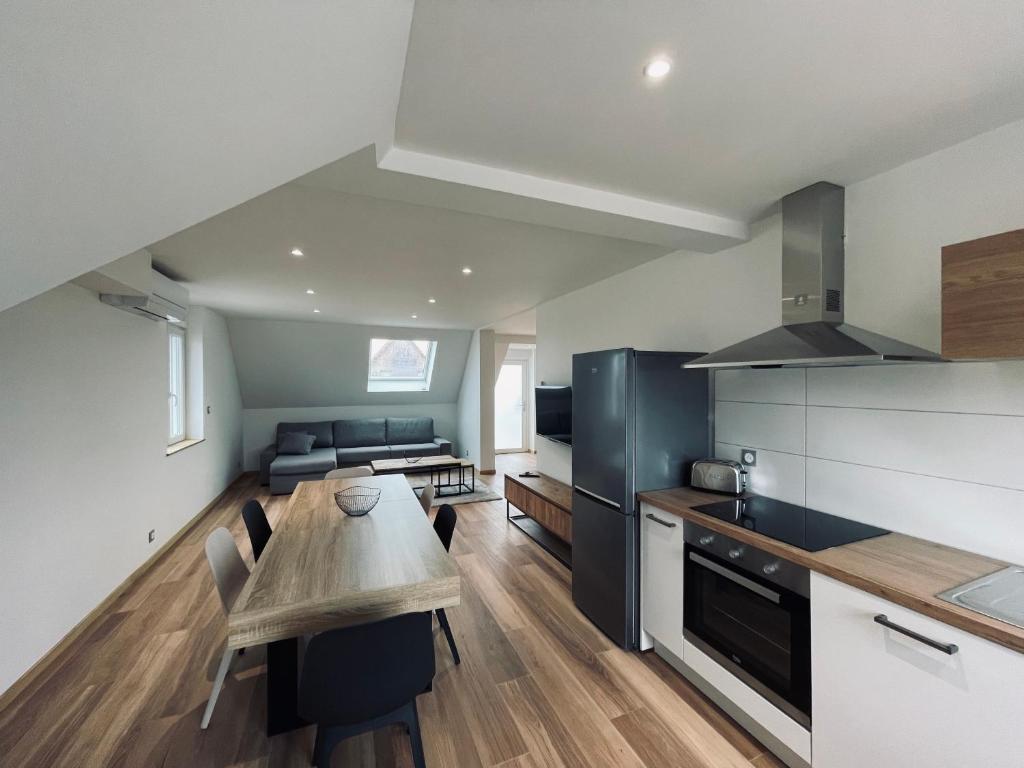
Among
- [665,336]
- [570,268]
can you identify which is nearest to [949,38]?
[665,336]

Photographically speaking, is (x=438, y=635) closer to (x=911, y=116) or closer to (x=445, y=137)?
→ (x=445, y=137)

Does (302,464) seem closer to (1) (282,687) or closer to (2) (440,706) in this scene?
(1) (282,687)

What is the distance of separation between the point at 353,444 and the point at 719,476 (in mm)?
6408

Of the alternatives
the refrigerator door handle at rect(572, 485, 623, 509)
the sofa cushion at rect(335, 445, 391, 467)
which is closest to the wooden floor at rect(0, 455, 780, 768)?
the refrigerator door handle at rect(572, 485, 623, 509)

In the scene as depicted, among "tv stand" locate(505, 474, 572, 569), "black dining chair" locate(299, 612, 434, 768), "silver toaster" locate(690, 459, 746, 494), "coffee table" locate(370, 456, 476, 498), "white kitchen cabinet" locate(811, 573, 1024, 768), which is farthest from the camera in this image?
"coffee table" locate(370, 456, 476, 498)

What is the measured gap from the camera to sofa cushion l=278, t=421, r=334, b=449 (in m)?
6.89

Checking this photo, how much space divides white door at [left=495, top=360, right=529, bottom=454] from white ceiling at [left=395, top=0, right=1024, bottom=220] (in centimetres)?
757

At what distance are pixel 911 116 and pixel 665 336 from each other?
172 centimetres

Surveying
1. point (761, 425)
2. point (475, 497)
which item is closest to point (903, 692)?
point (761, 425)

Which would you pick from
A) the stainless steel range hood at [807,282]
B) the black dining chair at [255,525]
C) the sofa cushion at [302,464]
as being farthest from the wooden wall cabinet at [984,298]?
the sofa cushion at [302,464]

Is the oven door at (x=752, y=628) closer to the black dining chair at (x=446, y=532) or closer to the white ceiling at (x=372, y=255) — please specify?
the black dining chair at (x=446, y=532)

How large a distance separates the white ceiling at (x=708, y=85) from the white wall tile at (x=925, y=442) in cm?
107

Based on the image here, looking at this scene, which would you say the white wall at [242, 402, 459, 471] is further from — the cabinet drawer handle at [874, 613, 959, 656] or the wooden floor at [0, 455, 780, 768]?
the cabinet drawer handle at [874, 613, 959, 656]

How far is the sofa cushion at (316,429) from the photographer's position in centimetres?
689
